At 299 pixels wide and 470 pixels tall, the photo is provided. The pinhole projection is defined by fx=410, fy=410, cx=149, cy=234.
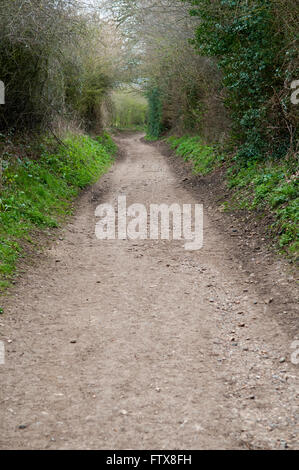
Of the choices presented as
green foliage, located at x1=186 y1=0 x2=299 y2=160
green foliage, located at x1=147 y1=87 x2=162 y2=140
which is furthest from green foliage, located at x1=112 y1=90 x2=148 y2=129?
green foliage, located at x1=186 y1=0 x2=299 y2=160

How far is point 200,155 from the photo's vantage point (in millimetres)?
15094

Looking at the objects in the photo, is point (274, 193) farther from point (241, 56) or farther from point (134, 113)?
point (134, 113)

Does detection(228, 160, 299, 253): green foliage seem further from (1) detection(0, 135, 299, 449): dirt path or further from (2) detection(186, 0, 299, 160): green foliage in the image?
(1) detection(0, 135, 299, 449): dirt path

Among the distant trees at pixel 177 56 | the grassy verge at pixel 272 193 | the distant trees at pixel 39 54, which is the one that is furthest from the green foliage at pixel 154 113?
the grassy verge at pixel 272 193

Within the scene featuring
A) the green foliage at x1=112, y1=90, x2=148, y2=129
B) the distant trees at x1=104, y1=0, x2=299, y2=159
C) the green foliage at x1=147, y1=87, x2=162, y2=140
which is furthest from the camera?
the green foliage at x1=112, y1=90, x2=148, y2=129

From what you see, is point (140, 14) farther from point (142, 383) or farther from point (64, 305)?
point (142, 383)

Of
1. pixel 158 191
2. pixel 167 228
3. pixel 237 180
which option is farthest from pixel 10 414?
pixel 158 191

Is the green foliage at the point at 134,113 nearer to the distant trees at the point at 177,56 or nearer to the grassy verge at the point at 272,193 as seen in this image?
the distant trees at the point at 177,56

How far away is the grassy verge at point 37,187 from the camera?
6871mm

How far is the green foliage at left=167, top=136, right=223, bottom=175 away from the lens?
1315 cm

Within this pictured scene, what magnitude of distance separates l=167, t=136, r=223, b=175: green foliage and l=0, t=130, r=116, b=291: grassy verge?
347 cm

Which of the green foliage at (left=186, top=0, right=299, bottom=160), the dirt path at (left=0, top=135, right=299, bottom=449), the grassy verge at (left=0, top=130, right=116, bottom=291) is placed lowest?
the dirt path at (left=0, top=135, right=299, bottom=449)

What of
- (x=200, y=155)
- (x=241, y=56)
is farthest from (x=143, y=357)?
(x=200, y=155)

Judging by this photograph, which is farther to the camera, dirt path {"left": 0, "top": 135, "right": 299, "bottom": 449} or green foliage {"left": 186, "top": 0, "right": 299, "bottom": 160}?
green foliage {"left": 186, "top": 0, "right": 299, "bottom": 160}
